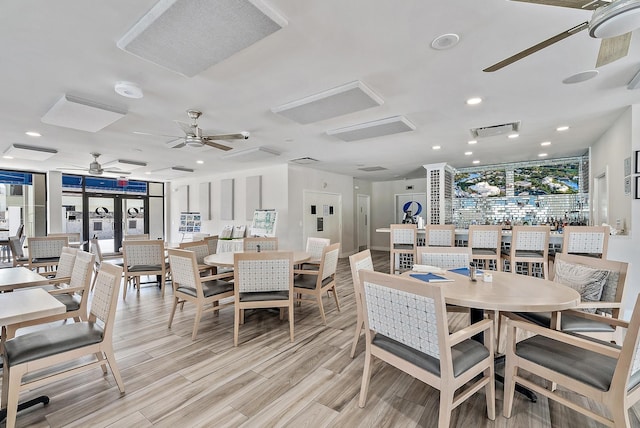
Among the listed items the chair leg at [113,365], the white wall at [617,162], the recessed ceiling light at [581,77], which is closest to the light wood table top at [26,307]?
the chair leg at [113,365]

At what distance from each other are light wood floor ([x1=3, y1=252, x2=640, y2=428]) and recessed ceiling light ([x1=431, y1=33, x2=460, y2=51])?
254cm

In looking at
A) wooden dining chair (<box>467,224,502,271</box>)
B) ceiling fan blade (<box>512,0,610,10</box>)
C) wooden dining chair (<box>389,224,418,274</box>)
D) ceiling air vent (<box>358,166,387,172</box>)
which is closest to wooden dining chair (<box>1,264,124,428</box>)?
ceiling fan blade (<box>512,0,610,10</box>)

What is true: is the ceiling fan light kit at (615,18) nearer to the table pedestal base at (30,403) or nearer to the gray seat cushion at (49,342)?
the gray seat cushion at (49,342)

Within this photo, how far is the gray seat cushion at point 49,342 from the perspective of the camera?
180 centimetres

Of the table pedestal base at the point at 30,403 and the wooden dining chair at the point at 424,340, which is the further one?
the table pedestal base at the point at 30,403

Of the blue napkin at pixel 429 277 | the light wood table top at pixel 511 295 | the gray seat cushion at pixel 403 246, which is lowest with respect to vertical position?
the gray seat cushion at pixel 403 246

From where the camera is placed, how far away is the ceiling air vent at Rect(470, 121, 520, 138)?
158 inches

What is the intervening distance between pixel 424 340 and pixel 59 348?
228 cm

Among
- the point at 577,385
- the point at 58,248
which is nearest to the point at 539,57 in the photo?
the point at 577,385

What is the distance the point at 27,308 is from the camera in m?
Result: 1.74

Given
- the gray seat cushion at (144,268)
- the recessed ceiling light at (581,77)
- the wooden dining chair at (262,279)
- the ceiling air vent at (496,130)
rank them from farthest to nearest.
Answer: the gray seat cushion at (144,268), the ceiling air vent at (496,130), the wooden dining chair at (262,279), the recessed ceiling light at (581,77)

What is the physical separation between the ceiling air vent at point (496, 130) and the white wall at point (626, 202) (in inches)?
44.3

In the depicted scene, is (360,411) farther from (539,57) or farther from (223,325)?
(539,57)

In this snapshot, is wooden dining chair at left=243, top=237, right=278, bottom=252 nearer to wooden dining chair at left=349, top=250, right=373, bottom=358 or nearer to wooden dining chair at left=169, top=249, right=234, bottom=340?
wooden dining chair at left=169, top=249, right=234, bottom=340
